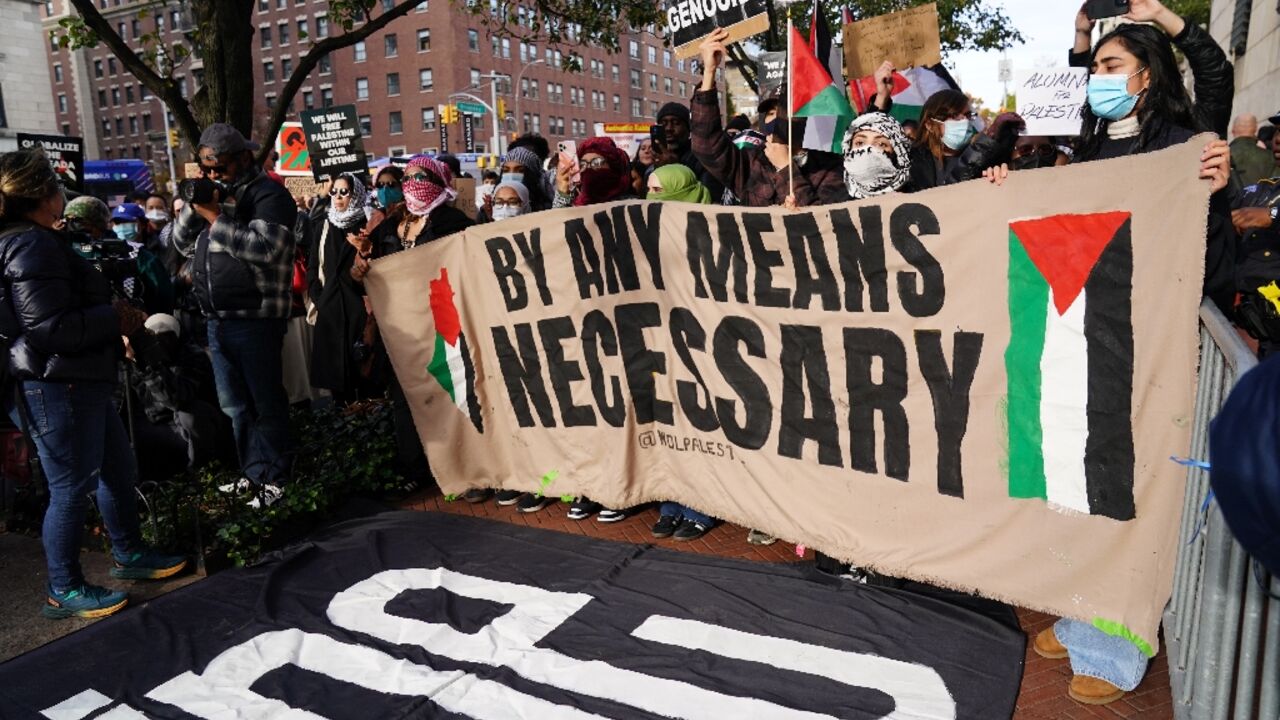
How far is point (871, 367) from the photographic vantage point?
3.70 metres

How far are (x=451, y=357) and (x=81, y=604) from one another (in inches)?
87.2

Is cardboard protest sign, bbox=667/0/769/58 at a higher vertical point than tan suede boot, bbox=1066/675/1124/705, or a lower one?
higher

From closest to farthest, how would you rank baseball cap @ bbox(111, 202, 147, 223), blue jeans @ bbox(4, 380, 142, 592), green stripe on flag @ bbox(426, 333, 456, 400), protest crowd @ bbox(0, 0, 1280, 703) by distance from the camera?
protest crowd @ bbox(0, 0, 1280, 703), blue jeans @ bbox(4, 380, 142, 592), green stripe on flag @ bbox(426, 333, 456, 400), baseball cap @ bbox(111, 202, 147, 223)

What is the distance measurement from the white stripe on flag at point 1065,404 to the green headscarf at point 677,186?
2147 millimetres

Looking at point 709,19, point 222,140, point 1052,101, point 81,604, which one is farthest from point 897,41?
point 81,604

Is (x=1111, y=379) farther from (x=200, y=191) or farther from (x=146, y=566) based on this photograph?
(x=200, y=191)

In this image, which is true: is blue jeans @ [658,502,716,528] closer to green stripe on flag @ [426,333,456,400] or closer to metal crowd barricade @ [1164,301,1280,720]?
green stripe on flag @ [426,333,456,400]

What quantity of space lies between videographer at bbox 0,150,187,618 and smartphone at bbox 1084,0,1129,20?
181 inches

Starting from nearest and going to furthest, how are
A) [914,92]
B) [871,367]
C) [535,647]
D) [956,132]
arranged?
[535,647], [871,367], [956,132], [914,92]

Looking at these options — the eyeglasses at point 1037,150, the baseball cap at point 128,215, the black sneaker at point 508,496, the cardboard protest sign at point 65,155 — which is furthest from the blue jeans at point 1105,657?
the baseball cap at point 128,215

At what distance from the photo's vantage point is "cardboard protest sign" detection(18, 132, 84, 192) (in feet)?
28.1

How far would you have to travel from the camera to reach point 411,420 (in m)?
5.74

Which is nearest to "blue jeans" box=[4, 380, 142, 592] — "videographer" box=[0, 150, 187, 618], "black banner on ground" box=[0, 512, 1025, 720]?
"videographer" box=[0, 150, 187, 618]

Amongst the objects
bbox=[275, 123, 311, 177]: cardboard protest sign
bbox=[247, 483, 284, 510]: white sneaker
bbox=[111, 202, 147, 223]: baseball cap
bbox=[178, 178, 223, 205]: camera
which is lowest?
bbox=[247, 483, 284, 510]: white sneaker
